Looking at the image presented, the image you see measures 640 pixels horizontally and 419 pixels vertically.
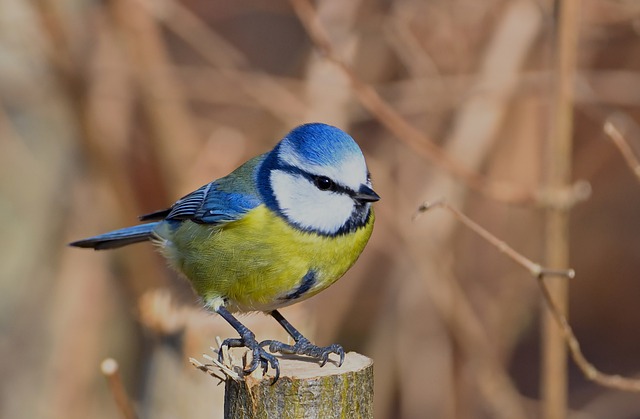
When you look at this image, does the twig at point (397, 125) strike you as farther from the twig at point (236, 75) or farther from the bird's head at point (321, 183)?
the twig at point (236, 75)

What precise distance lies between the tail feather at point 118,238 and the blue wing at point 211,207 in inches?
5.1

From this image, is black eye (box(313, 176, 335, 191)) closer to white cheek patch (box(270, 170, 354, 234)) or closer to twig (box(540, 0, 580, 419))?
white cheek patch (box(270, 170, 354, 234))

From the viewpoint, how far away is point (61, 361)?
14.4 ft

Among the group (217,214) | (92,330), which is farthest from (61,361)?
(217,214)

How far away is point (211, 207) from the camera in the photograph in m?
→ 2.62

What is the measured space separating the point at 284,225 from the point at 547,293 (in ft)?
2.26

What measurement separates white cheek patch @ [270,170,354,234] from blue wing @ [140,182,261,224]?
118 mm

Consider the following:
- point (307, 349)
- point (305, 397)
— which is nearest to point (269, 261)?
point (307, 349)

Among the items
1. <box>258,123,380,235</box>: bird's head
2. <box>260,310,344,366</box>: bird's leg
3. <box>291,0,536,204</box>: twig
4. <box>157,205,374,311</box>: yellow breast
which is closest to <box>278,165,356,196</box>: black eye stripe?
<box>258,123,380,235</box>: bird's head

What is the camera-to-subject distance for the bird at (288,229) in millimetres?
2287

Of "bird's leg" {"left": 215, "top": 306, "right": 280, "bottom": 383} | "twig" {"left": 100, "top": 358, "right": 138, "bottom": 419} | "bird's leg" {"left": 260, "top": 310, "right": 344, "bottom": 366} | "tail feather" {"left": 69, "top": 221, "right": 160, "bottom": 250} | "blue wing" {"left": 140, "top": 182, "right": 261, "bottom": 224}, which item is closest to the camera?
"bird's leg" {"left": 215, "top": 306, "right": 280, "bottom": 383}

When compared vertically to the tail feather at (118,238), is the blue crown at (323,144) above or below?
above

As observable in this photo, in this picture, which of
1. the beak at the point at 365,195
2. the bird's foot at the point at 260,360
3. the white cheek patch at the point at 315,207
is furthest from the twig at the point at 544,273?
the bird's foot at the point at 260,360

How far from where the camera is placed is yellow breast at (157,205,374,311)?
2.35 metres
